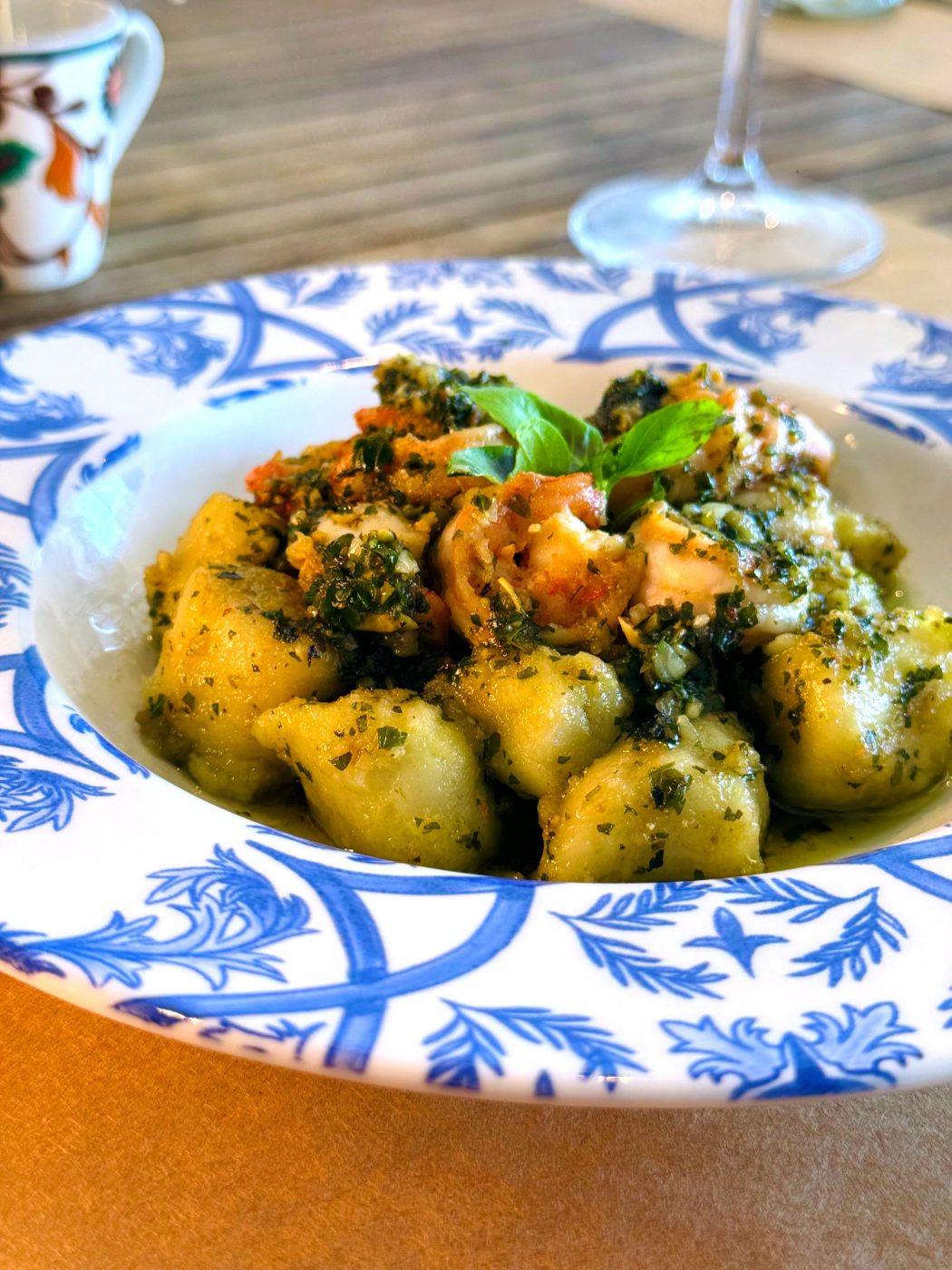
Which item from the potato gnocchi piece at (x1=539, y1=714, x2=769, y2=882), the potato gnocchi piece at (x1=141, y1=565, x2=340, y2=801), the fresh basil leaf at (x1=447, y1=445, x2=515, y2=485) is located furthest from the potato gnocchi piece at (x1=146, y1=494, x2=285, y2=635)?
the potato gnocchi piece at (x1=539, y1=714, x2=769, y2=882)

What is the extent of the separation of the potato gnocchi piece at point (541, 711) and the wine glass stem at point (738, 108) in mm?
1817

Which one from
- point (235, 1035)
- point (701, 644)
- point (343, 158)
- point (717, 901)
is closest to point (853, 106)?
point (343, 158)

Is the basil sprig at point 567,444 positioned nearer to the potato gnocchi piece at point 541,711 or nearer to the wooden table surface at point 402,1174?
the potato gnocchi piece at point 541,711

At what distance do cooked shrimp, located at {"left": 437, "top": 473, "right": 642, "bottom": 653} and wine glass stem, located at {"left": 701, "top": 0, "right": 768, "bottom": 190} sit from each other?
1659 millimetres

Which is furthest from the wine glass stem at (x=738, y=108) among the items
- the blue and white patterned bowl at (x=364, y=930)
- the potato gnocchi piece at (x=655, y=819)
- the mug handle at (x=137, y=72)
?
the potato gnocchi piece at (x=655, y=819)

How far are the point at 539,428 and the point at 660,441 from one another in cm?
14

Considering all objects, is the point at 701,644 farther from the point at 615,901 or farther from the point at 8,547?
the point at 8,547

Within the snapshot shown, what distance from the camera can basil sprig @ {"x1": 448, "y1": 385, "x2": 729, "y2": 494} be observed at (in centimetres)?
145

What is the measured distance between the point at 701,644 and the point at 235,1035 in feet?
2.29

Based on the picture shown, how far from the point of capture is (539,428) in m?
1.48

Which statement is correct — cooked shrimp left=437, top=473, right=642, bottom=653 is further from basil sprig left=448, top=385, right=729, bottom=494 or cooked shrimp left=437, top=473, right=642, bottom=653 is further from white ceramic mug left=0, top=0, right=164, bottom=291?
white ceramic mug left=0, top=0, right=164, bottom=291

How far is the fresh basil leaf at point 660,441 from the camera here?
1.46 meters

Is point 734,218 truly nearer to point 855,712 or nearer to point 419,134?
point 419,134

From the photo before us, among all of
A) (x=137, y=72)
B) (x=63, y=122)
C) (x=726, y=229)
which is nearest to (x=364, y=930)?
(x=63, y=122)
